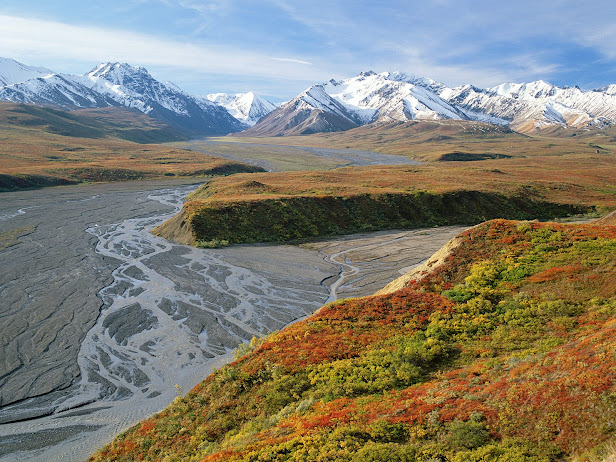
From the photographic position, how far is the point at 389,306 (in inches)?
1113

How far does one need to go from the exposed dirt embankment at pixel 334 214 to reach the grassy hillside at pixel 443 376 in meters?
40.4

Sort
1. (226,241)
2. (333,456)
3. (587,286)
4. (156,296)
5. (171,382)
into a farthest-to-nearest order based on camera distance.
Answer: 1. (226,241)
2. (156,296)
3. (171,382)
4. (587,286)
5. (333,456)

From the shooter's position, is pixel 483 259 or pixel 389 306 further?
pixel 483 259

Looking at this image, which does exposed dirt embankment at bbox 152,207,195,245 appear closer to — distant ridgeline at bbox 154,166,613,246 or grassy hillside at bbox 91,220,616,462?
distant ridgeline at bbox 154,166,613,246

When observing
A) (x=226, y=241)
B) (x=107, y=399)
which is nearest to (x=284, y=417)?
(x=107, y=399)

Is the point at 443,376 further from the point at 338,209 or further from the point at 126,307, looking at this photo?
the point at 338,209

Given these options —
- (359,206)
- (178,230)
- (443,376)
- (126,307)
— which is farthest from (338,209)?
(443,376)

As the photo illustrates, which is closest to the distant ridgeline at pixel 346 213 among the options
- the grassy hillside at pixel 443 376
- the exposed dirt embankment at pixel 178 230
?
the exposed dirt embankment at pixel 178 230

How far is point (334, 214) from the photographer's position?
77062 mm

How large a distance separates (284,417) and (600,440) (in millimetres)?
11563

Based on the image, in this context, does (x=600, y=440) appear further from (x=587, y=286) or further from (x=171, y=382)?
(x=171, y=382)

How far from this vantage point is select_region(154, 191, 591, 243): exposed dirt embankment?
68125 mm

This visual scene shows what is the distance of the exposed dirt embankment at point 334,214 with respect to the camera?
68125mm

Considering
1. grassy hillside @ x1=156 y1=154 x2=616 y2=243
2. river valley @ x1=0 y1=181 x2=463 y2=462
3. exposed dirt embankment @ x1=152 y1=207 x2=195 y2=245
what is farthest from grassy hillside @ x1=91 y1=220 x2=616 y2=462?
grassy hillside @ x1=156 y1=154 x2=616 y2=243
